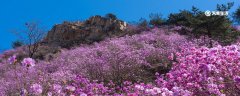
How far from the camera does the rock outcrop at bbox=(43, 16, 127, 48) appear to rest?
37625 millimetres

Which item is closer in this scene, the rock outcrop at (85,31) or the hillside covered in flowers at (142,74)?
the hillside covered in flowers at (142,74)

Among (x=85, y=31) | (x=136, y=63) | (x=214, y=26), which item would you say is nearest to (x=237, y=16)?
(x=85, y=31)

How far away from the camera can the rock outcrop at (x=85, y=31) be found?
37625mm

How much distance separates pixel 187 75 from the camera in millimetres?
9477

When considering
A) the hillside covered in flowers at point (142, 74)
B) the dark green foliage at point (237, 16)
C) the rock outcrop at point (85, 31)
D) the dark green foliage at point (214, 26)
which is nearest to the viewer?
the hillside covered in flowers at point (142, 74)

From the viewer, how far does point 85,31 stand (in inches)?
1575

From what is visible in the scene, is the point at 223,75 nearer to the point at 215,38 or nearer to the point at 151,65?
the point at 151,65

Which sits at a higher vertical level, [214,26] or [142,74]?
[214,26]

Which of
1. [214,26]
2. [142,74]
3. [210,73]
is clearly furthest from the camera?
[214,26]

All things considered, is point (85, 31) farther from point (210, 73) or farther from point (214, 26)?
point (210, 73)

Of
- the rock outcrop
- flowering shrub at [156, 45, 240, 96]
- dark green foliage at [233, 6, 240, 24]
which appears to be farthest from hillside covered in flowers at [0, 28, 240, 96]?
dark green foliage at [233, 6, 240, 24]

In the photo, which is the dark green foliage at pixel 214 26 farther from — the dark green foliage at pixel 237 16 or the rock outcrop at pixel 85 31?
the dark green foliage at pixel 237 16

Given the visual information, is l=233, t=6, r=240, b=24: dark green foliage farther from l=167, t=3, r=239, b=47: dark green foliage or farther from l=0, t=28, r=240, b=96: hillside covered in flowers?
l=167, t=3, r=239, b=47: dark green foliage

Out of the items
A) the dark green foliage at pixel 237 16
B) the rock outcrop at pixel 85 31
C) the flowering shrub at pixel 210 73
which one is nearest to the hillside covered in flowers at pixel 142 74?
the flowering shrub at pixel 210 73
